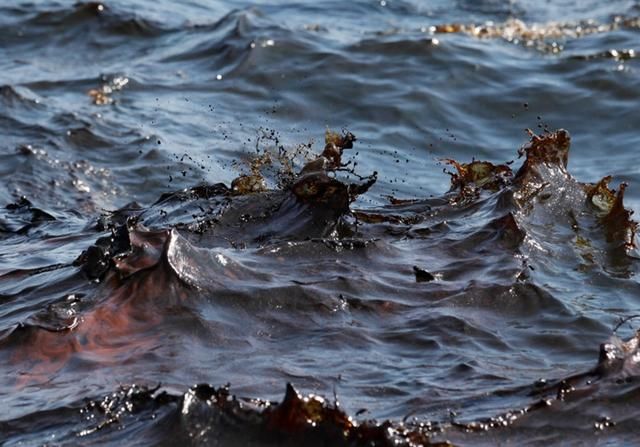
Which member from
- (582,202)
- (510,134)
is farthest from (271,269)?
(510,134)

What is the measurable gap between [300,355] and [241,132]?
5342 mm

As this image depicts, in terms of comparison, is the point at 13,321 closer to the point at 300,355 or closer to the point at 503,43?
the point at 300,355

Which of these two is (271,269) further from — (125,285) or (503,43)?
(503,43)

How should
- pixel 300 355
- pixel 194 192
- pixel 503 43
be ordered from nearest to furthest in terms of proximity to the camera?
pixel 300 355 < pixel 194 192 < pixel 503 43

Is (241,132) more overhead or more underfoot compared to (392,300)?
more underfoot

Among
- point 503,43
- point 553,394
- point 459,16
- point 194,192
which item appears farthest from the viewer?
point 459,16

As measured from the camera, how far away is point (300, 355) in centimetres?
389

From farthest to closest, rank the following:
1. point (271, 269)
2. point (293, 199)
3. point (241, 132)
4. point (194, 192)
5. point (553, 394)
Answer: point (241, 132) → point (194, 192) → point (293, 199) → point (271, 269) → point (553, 394)

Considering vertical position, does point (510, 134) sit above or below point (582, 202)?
below

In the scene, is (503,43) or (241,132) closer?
(241,132)

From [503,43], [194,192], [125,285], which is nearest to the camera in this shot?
[125,285]

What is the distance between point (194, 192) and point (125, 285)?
1852mm

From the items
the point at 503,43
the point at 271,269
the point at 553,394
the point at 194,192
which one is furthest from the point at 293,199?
the point at 503,43

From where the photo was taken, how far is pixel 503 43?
12.2 meters
